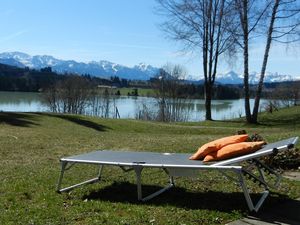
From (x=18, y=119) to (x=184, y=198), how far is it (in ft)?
61.4

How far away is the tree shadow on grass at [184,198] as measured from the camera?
6.37m

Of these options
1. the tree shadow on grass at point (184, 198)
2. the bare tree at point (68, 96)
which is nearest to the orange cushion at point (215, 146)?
the tree shadow on grass at point (184, 198)

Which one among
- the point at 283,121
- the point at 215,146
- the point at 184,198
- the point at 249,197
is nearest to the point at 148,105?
the point at 283,121

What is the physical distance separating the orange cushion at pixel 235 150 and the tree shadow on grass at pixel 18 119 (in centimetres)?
1692

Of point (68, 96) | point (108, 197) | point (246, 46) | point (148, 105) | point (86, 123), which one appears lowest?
point (148, 105)

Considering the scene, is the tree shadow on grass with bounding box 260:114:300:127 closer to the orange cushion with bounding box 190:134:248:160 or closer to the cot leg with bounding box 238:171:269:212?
the orange cushion with bounding box 190:134:248:160

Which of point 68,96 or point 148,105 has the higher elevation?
point 68,96

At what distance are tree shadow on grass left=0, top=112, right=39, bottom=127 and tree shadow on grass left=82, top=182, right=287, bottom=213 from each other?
51.2ft

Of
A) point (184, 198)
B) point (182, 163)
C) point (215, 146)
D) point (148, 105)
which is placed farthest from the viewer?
point (148, 105)

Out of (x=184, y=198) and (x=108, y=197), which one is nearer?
(x=184, y=198)

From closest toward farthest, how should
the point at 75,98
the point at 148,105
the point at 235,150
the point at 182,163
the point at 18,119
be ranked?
1. the point at 235,150
2. the point at 182,163
3. the point at 18,119
4. the point at 148,105
5. the point at 75,98

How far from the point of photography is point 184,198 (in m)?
6.86

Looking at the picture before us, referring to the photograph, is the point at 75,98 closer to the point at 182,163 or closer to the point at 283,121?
the point at 283,121

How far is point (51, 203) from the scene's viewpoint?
6578 mm
